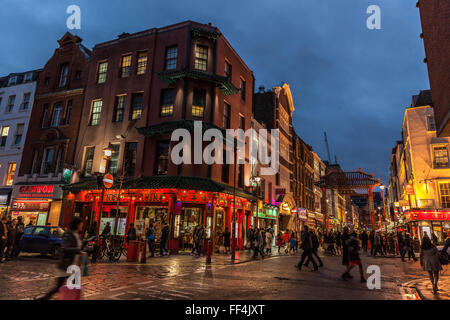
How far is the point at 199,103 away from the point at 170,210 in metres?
8.31

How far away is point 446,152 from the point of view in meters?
27.4

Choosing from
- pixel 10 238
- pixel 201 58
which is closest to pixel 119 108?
pixel 201 58

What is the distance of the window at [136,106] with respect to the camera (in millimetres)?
22984

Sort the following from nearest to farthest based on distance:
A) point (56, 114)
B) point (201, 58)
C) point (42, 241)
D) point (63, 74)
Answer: point (42, 241), point (201, 58), point (56, 114), point (63, 74)

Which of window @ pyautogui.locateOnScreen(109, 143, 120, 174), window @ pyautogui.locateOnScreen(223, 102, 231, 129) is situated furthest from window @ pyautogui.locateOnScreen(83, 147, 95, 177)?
window @ pyautogui.locateOnScreen(223, 102, 231, 129)

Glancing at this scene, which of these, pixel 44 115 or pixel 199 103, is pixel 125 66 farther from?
pixel 44 115

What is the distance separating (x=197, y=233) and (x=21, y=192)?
17.7 meters

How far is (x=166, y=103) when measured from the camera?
73.3 feet

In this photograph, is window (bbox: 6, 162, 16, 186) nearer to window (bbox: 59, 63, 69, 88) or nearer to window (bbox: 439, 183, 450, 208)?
window (bbox: 59, 63, 69, 88)

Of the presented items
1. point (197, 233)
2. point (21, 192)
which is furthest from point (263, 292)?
point (21, 192)

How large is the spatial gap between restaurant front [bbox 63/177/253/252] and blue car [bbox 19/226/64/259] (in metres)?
3.92

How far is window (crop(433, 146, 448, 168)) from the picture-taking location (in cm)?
2733
